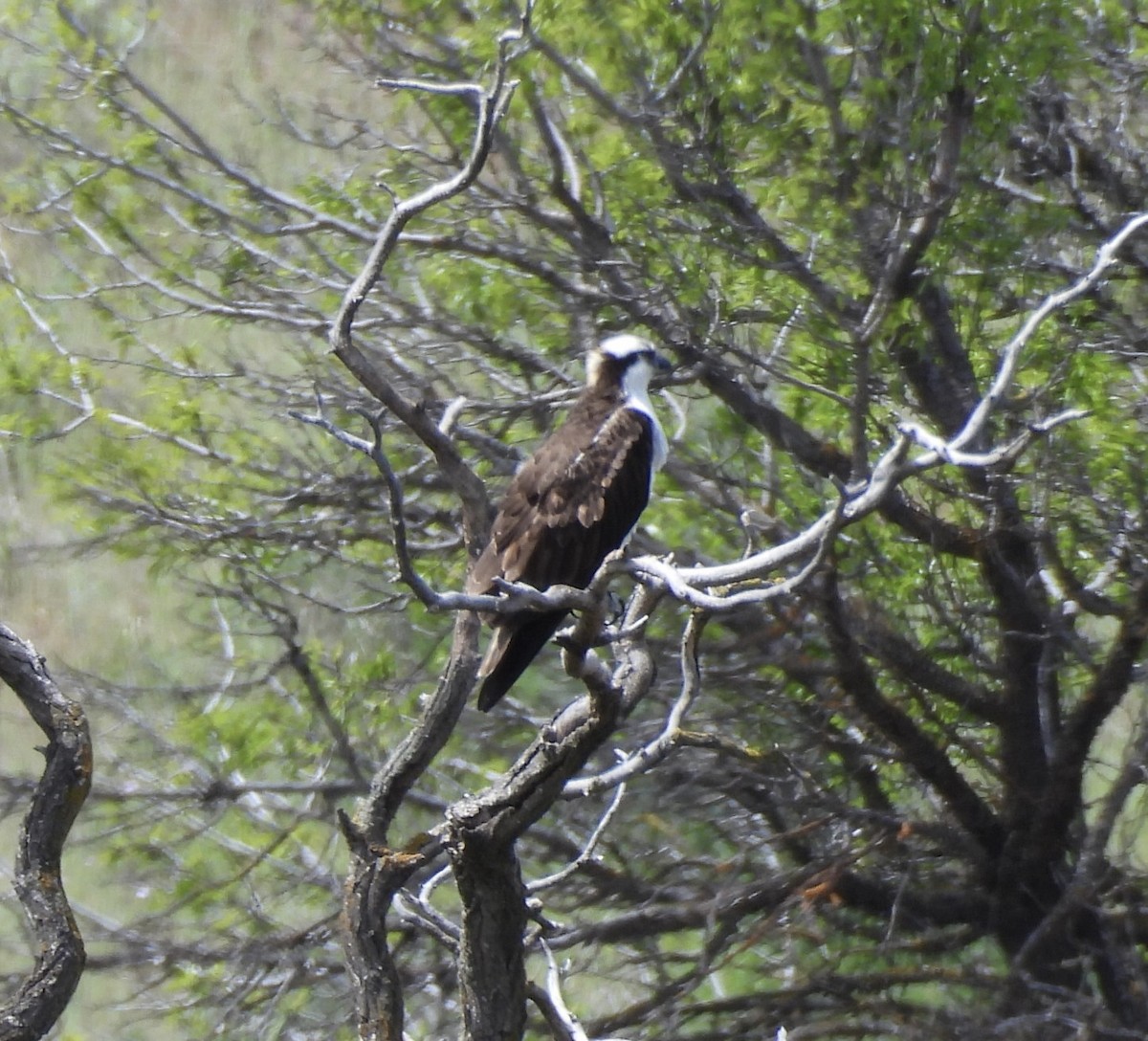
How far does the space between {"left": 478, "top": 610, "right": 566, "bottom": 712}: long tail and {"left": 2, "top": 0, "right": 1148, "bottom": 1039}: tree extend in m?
0.23

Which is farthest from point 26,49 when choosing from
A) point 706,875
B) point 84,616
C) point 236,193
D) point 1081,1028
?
point 84,616

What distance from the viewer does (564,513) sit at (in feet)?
15.3

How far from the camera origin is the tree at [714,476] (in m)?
5.32

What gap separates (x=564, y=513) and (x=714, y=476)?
1290 mm

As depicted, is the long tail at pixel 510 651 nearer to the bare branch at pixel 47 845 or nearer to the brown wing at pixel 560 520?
the brown wing at pixel 560 520

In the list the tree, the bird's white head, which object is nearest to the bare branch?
the tree

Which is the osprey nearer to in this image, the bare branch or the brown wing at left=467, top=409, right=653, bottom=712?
the brown wing at left=467, top=409, right=653, bottom=712

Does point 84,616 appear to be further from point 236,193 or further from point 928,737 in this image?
point 928,737

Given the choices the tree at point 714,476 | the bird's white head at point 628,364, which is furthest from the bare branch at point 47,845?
the bird's white head at point 628,364

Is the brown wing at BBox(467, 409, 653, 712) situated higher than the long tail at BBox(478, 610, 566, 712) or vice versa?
the brown wing at BBox(467, 409, 653, 712)

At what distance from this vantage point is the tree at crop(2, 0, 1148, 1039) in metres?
5.32

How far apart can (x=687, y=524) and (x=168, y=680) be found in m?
2.54

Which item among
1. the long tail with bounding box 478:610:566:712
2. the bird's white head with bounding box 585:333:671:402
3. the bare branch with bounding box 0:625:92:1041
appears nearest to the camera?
the bare branch with bounding box 0:625:92:1041

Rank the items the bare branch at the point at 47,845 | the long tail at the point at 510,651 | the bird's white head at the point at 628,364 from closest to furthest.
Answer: the bare branch at the point at 47,845 < the long tail at the point at 510,651 < the bird's white head at the point at 628,364
